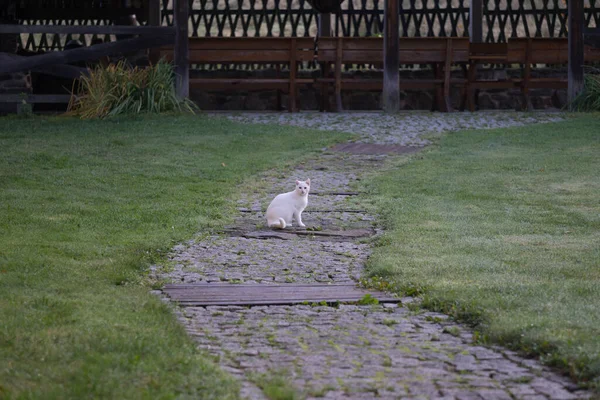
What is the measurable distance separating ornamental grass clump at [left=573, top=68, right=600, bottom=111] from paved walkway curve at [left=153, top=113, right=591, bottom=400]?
10604mm

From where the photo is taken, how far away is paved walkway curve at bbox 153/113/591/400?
3.83m

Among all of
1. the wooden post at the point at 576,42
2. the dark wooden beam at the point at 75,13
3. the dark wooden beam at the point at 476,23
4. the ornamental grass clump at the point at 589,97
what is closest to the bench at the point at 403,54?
the wooden post at the point at 576,42

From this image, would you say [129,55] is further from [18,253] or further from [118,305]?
[118,305]

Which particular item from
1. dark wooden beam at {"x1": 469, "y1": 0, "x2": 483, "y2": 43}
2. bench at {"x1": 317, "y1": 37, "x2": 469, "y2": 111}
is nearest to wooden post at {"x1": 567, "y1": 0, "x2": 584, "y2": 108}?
bench at {"x1": 317, "y1": 37, "x2": 469, "y2": 111}

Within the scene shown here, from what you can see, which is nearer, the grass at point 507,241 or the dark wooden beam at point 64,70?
the grass at point 507,241

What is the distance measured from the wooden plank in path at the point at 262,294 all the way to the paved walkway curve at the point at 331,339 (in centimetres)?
10

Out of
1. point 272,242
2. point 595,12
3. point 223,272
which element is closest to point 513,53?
point 595,12

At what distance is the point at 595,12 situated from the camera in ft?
69.6

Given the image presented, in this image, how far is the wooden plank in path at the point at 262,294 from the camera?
527 cm

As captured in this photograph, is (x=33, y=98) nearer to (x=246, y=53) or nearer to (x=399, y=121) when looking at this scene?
(x=246, y=53)

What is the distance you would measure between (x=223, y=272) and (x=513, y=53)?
12492 mm

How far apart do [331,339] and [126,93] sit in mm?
11822

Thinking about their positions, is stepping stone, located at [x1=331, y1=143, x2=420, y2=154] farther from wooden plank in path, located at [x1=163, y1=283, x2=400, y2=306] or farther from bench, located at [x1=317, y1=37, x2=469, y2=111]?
wooden plank in path, located at [x1=163, y1=283, x2=400, y2=306]

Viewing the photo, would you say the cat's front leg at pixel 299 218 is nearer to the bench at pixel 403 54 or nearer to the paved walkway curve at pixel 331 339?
the paved walkway curve at pixel 331 339
